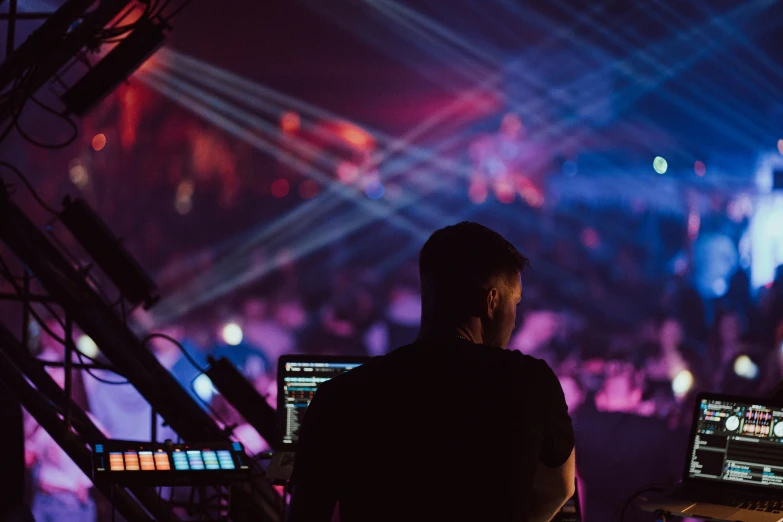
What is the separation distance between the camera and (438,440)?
1.09 meters

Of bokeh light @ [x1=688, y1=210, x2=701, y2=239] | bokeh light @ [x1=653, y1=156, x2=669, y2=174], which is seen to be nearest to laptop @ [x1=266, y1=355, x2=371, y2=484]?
bokeh light @ [x1=653, y1=156, x2=669, y2=174]

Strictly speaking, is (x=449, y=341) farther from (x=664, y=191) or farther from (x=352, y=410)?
(x=664, y=191)

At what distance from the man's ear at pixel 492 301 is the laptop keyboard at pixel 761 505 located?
1.40 metres

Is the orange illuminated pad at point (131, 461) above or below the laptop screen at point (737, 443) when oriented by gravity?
above

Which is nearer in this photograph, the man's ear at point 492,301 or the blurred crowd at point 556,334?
the man's ear at point 492,301

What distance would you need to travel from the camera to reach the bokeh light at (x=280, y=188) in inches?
298

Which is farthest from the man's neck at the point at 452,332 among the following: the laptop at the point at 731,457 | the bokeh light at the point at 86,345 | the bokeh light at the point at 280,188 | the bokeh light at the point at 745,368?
the bokeh light at the point at 280,188

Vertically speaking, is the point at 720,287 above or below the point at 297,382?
above

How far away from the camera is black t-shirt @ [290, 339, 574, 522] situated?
3.53 ft

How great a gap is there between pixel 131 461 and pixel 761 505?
5.55ft

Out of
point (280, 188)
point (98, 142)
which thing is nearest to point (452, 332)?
point (98, 142)

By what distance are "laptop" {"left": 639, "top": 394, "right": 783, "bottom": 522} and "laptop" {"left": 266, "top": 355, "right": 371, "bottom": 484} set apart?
1.01m

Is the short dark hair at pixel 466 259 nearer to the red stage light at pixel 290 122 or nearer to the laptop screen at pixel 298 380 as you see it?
the laptop screen at pixel 298 380

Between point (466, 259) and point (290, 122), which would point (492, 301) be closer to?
point (466, 259)
